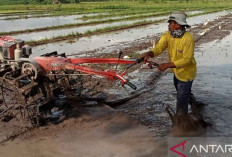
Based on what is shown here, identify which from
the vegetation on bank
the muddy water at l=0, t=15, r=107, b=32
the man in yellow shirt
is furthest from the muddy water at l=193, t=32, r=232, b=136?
the vegetation on bank

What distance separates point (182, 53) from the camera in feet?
12.4

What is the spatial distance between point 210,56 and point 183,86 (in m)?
7.05

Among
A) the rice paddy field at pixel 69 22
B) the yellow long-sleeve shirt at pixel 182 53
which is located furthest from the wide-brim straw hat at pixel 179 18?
the rice paddy field at pixel 69 22

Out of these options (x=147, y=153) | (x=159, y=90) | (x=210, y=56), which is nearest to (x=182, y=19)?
(x=147, y=153)

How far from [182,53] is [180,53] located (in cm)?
4

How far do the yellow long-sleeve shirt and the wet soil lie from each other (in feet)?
3.59

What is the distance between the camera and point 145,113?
A: 525cm

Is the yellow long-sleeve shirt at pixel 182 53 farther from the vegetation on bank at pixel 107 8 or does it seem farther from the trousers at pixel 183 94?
the vegetation on bank at pixel 107 8

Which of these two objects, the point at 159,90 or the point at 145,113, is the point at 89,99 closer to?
the point at 145,113

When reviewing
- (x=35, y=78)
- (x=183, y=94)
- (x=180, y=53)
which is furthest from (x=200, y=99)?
(x=35, y=78)

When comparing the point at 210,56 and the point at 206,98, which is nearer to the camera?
the point at 206,98

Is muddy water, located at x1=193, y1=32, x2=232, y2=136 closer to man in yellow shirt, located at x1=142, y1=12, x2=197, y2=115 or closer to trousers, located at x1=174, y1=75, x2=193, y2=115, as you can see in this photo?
trousers, located at x1=174, y1=75, x2=193, y2=115

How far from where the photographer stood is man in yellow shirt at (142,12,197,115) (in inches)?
145

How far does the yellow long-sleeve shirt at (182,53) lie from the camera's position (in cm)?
367
